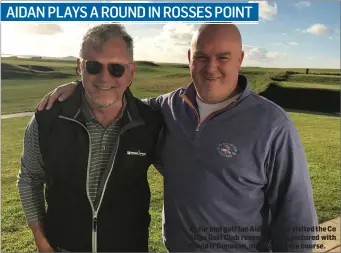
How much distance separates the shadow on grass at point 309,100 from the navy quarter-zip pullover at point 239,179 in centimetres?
620

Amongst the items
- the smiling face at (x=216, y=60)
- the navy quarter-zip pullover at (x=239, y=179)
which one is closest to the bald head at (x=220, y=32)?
the smiling face at (x=216, y=60)

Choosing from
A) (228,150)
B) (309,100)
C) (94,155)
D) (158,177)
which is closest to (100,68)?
(94,155)

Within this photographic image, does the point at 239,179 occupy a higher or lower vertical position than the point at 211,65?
lower

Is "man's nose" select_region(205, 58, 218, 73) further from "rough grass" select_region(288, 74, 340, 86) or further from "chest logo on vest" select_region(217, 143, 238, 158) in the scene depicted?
"rough grass" select_region(288, 74, 340, 86)

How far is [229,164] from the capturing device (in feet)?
6.75

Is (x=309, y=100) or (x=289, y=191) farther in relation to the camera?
(x=309, y=100)

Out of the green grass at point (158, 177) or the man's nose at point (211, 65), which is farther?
the green grass at point (158, 177)

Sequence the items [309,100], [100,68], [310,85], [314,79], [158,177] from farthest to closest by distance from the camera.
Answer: [309,100], [310,85], [314,79], [158,177], [100,68]

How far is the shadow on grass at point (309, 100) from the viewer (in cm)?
838

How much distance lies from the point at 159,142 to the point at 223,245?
756 mm

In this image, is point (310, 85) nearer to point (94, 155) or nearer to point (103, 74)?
point (103, 74)

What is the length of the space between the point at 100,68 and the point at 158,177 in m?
2.01

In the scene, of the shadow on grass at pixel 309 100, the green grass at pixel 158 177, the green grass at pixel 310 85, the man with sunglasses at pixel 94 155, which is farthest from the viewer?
the shadow on grass at pixel 309 100

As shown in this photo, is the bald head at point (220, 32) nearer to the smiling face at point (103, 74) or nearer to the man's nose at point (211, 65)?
the man's nose at point (211, 65)
